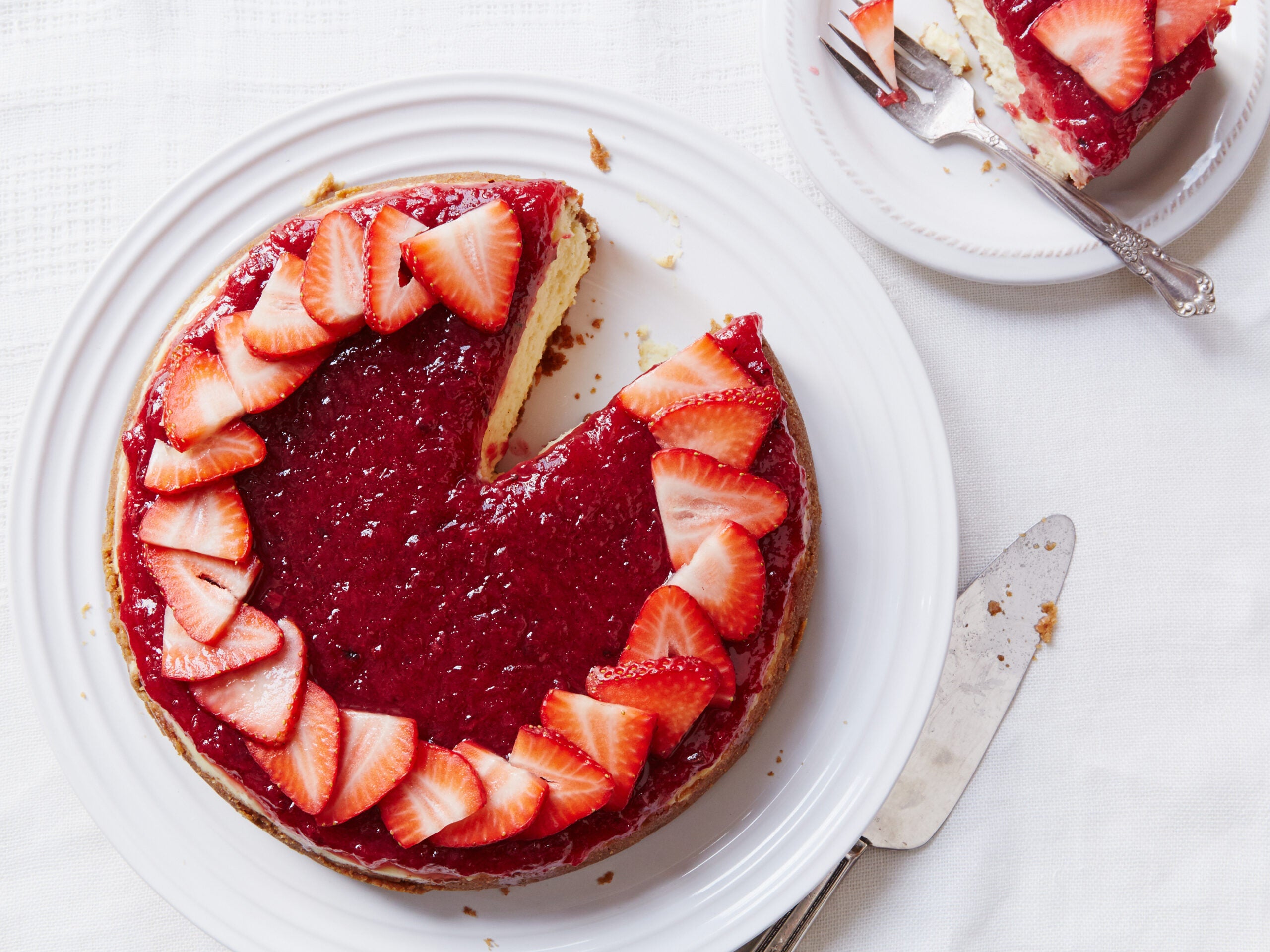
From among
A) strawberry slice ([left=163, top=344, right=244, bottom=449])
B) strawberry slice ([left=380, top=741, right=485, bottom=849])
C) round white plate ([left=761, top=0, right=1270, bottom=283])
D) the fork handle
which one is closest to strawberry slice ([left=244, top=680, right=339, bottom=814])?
strawberry slice ([left=380, top=741, right=485, bottom=849])

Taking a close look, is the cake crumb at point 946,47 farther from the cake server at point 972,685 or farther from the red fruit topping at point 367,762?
the red fruit topping at point 367,762

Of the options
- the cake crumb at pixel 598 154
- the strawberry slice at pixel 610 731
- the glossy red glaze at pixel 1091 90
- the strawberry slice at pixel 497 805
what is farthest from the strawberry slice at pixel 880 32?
the strawberry slice at pixel 497 805

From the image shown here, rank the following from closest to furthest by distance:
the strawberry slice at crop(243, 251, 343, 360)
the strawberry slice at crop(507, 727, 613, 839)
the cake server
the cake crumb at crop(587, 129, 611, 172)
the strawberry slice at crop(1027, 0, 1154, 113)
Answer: the strawberry slice at crop(507, 727, 613, 839)
the strawberry slice at crop(243, 251, 343, 360)
the strawberry slice at crop(1027, 0, 1154, 113)
the cake crumb at crop(587, 129, 611, 172)
the cake server

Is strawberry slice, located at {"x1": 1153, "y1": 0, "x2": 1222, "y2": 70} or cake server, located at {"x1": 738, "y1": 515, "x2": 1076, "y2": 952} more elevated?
strawberry slice, located at {"x1": 1153, "y1": 0, "x2": 1222, "y2": 70}

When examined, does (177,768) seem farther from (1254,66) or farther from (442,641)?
(1254,66)

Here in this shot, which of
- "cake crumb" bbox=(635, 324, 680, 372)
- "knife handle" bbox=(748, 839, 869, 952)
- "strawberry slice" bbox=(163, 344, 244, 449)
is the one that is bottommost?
"knife handle" bbox=(748, 839, 869, 952)

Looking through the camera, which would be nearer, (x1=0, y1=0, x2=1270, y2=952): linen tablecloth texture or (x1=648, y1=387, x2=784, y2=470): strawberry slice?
(x1=648, y1=387, x2=784, y2=470): strawberry slice

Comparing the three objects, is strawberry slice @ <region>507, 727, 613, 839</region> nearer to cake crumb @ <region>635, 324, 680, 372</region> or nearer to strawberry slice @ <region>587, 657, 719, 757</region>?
strawberry slice @ <region>587, 657, 719, 757</region>

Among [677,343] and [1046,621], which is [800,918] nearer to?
[1046,621]
